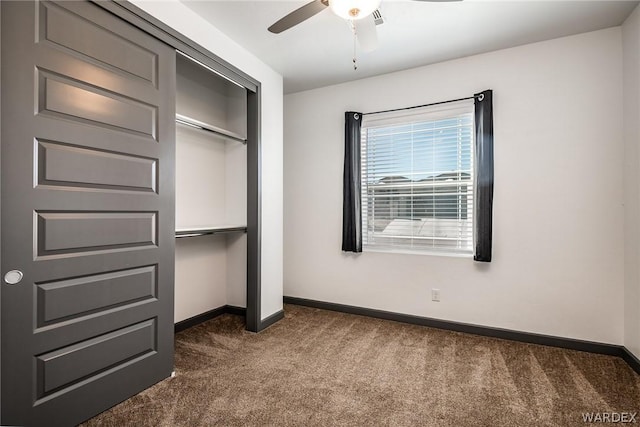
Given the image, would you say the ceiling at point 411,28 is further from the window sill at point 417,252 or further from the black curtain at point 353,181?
the window sill at point 417,252

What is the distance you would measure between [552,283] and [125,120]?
3.51 m

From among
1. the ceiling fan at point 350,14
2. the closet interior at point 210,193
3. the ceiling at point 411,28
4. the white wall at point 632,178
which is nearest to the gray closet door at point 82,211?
the ceiling at point 411,28

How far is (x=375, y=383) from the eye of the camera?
2.17 metres

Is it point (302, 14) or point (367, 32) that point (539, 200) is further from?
point (302, 14)

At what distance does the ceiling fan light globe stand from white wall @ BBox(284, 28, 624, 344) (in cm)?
182

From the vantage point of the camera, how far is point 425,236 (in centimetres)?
330

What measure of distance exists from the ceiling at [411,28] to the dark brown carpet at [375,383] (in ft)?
8.66

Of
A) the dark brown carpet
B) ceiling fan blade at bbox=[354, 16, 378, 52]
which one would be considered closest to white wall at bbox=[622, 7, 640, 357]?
the dark brown carpet

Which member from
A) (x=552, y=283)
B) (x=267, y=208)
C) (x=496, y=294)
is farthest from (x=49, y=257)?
(x=552, y=283)

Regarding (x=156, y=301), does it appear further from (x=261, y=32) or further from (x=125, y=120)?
(x=261, y=32)

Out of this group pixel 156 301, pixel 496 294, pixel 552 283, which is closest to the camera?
pixel 156 301

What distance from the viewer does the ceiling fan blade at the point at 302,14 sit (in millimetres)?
1681

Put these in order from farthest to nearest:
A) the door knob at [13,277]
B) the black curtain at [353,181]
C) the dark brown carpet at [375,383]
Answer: the black curtain at [353,181]
the dark brown carpet at [375,383]
the door knob at [13,277]

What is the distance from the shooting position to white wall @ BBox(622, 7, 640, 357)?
2307 mm
